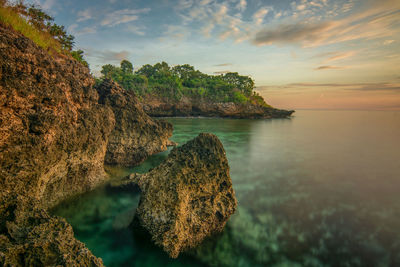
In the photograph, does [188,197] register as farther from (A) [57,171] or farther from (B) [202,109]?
(B) [202,109]

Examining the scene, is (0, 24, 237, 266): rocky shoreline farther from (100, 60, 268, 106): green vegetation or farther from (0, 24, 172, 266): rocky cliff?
(100, 60, 268, 106): green vegetation

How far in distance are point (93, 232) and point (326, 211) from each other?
7.57m

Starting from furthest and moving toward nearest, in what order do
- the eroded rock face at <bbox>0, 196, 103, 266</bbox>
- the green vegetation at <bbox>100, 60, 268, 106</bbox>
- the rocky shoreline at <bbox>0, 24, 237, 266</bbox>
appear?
the green vegetation at <bbox>100, 60, 268, 106</bbox>
the rocky shoreline at <bbox>0, 24, 237, 266</bbox>
the eroded rock face at <bbox>0, 196, 103, 266</bbox>

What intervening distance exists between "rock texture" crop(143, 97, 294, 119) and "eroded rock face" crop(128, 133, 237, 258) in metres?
39.4

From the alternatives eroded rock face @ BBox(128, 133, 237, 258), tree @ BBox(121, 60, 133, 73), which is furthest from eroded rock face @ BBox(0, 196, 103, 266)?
tree @ BBox(121, 60, 133, 73)

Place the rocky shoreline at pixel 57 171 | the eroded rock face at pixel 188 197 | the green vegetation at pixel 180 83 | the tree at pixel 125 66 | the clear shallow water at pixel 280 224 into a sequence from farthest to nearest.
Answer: the tree at pixel 125 66
the green vegetation at pixel 180 83
the clear shallow water at pixel 280 224
the eroded rock face at pixel 188 197
the rocky shoreline at pixel 57 171

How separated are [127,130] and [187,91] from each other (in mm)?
39869

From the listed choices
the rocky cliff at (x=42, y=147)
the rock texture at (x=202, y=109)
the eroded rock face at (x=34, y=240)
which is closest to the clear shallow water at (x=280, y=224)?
the rocky cliff at (x=42, y=147)

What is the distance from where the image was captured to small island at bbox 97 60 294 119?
143 feet

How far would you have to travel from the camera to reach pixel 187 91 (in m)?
48.1

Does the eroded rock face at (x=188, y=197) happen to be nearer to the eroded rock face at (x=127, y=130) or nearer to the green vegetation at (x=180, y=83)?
the eroded rock face at (x=127, y=130)

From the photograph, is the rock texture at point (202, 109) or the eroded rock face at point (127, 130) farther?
the rock texture at point (202, 109)

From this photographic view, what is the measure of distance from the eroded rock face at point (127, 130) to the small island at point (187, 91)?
32414 mm

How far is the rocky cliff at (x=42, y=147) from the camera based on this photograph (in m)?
2.67
